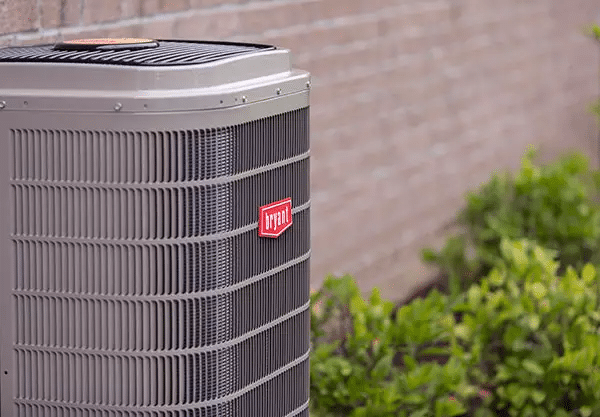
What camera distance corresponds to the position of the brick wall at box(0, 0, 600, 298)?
489cm

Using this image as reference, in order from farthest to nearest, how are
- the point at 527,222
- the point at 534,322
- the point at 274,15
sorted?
the point at 527,222, the point at 274,15, the point at 534,322

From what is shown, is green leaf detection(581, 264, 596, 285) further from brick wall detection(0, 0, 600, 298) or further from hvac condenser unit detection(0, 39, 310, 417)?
Result: hvac condenser unit detection(0, 39, 310, 417)

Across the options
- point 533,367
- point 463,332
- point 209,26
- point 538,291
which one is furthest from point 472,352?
point 209,26

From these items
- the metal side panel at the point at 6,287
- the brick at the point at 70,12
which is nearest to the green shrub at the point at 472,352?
the brick at the point at 70,12

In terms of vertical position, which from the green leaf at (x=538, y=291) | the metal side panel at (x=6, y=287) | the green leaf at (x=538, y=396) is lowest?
the green leaf at (x=538, y=396)

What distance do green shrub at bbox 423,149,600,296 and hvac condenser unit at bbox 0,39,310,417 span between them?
381cm

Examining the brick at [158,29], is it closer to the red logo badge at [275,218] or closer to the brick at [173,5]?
the brick at [173,5]

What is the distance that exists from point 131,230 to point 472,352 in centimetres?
251

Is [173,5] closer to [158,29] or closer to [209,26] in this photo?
[158,29]

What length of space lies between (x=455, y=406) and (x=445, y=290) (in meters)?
2.77

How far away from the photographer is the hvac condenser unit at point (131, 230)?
2.65 m

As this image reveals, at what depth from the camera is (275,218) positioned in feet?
9.57

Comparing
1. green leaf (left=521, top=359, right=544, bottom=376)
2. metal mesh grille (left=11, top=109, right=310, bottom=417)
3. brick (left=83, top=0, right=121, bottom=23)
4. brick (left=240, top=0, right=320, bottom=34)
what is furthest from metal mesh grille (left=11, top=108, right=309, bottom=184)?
brick (left=240, top=0, right=320, bottom=34)

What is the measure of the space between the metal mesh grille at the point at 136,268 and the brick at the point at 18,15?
937 mm
